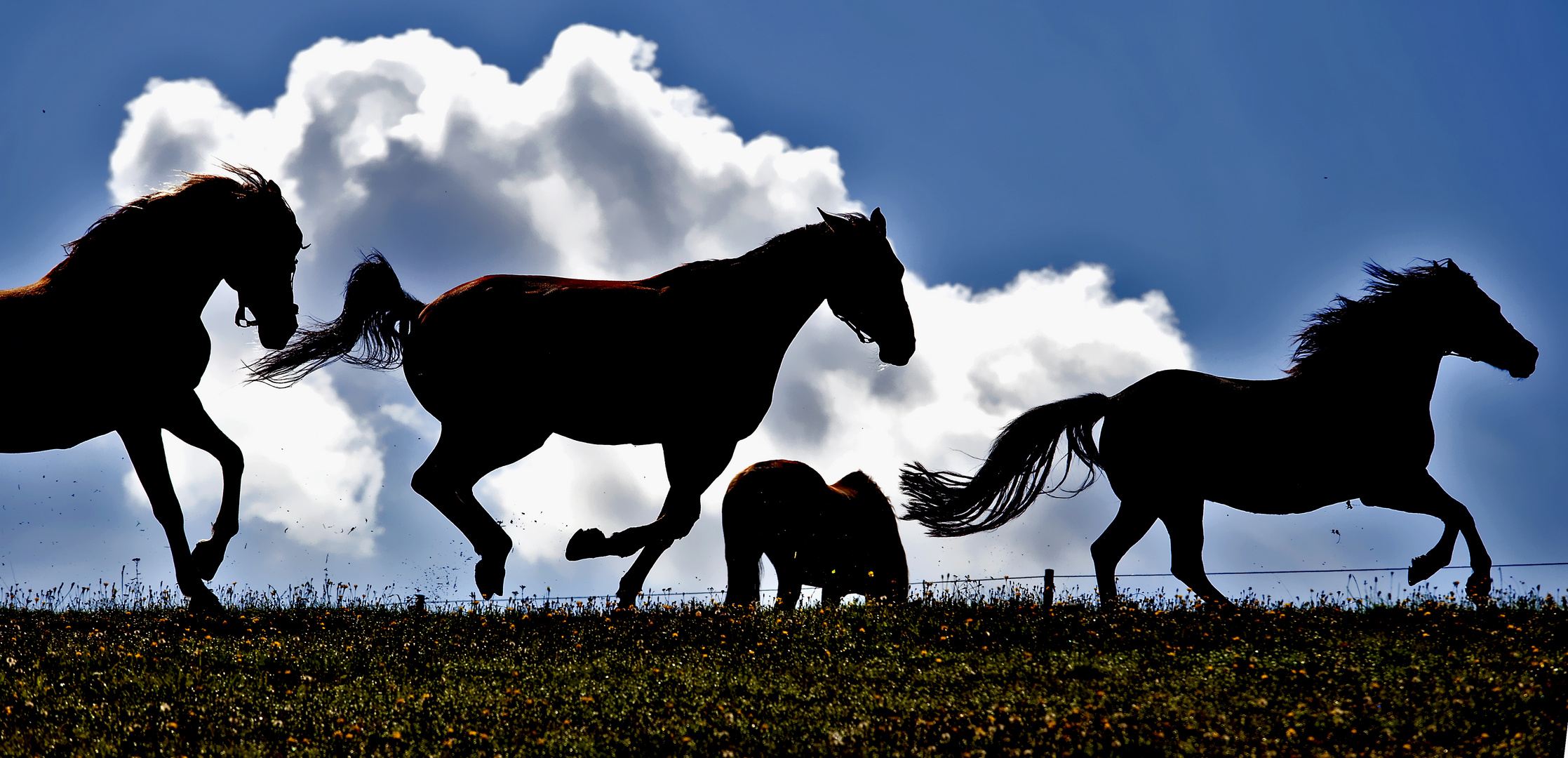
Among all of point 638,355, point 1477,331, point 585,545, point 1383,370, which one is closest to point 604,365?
point 638,355

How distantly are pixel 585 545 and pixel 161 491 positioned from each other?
13.5ft

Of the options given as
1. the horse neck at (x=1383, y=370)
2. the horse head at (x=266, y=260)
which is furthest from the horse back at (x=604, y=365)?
the horse neck at (x=1383, y=370)

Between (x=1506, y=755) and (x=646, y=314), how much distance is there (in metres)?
7.34

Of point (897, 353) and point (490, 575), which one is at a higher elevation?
point (897, 353)

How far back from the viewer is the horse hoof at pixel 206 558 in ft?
34.9

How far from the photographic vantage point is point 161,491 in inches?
419

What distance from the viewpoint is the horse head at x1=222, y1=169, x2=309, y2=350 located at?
10.9 m

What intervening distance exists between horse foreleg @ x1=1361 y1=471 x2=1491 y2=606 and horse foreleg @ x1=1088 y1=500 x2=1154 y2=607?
2.34m

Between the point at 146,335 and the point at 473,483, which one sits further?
the point at 473,483

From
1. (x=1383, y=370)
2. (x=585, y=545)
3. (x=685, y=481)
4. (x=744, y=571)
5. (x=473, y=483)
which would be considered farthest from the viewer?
(x=744, y=571)

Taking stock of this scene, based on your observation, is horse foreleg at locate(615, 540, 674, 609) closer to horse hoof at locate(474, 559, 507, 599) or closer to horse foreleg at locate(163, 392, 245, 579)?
horse hoof at locate(474, 559, 507, 599)

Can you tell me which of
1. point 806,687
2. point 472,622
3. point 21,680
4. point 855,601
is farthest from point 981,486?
point 21,680

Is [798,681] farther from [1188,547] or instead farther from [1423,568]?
[1423,568]

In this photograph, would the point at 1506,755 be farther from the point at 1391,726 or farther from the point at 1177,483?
the point at 1177,483
